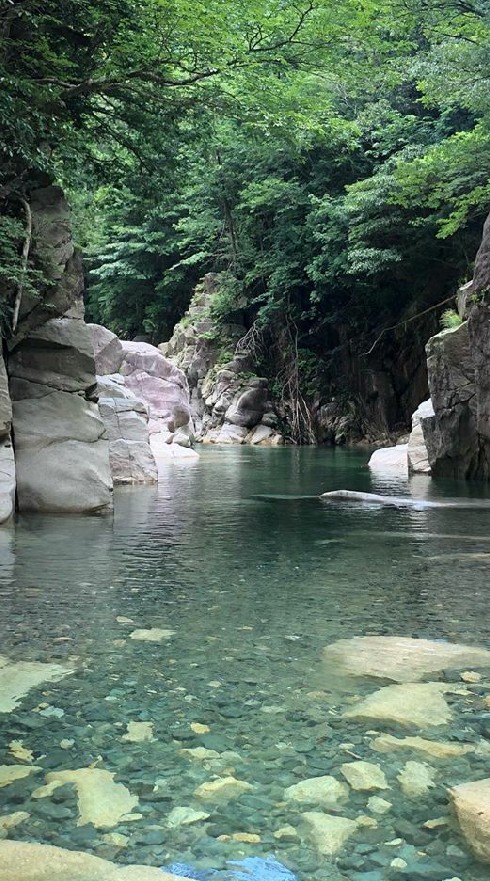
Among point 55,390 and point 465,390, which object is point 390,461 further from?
point 55,390

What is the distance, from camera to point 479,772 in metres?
2.39

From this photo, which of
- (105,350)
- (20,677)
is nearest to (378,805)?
(20,677)

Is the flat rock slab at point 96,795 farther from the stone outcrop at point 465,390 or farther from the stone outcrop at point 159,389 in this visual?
the stone outcrop at point 159,389

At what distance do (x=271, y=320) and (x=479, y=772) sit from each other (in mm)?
31813

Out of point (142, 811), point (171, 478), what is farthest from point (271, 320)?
point (142, 811)

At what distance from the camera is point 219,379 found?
3416 cm

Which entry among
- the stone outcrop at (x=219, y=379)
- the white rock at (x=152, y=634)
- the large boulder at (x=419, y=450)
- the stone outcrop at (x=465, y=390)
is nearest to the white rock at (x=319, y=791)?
the white rock at (x=152, y=634)

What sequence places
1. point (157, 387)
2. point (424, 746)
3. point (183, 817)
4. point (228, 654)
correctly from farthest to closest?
point (157, 387)
point (228, 654)
point (424, 746)
point (183, 817)

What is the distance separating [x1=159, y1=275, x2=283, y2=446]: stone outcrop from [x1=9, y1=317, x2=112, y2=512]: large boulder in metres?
22.1

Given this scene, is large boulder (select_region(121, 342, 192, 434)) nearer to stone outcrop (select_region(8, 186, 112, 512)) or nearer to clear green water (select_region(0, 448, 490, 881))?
stone outcrop (select_region(8, 186, 112, 512))

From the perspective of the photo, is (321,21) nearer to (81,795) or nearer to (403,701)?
(403,701)

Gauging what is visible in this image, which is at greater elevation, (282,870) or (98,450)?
(98,450)

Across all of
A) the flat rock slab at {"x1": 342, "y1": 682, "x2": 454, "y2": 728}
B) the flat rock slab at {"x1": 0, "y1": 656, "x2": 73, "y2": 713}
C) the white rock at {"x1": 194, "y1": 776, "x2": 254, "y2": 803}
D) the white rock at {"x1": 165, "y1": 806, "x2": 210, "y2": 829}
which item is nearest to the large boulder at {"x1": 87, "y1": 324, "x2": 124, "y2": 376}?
the flat rock slab at {"x1": 0, "y1": 656, "x2": 73, "y2": 713}

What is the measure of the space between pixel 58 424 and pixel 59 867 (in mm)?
7601
